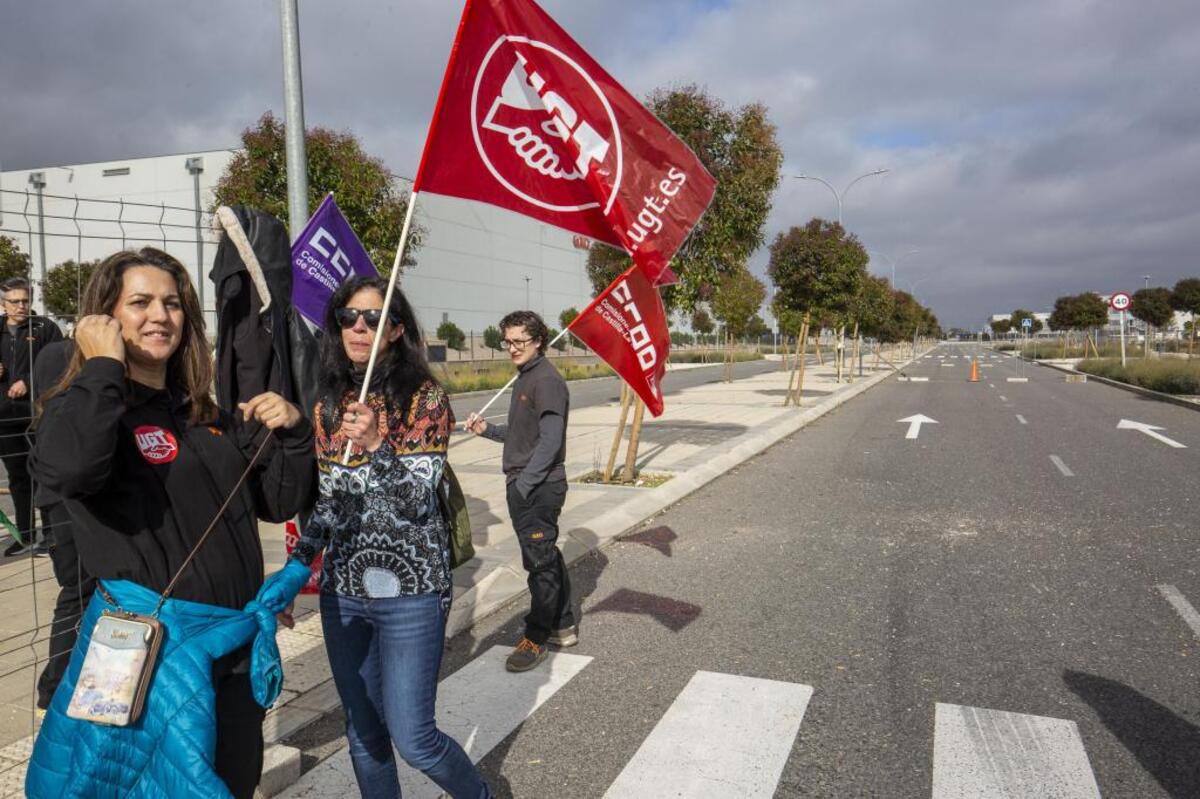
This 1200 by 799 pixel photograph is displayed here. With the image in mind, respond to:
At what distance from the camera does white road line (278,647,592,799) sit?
335cm

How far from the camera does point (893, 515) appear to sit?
839 cm

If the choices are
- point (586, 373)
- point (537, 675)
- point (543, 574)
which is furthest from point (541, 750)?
point (586, 373)

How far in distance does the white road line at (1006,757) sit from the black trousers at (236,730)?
2.48m

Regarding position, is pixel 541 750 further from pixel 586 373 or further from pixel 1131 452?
pixel 586 373

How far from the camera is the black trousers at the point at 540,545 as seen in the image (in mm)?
4688

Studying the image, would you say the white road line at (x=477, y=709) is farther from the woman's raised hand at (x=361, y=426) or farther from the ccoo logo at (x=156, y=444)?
the ccoo logo at (x=156, y=444)

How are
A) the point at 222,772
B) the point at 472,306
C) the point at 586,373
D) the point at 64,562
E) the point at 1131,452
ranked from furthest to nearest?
the point at 472,306 < the point at 586,373 < the point at 1131,452 < the point at 64,562 < the point at 222,772

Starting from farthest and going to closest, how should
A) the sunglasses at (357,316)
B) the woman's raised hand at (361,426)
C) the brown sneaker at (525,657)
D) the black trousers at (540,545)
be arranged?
1. the black trousers at (540,545)
2. the brown sneaker at (525,657)
3. the sunglasses at (357,316)
4. the woman's raised hand at (361,426)

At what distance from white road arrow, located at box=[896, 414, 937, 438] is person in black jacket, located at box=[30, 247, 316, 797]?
1424 cm

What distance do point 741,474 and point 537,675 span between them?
289 inches

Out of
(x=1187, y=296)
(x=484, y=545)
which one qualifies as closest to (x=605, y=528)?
(x=484, y=545)

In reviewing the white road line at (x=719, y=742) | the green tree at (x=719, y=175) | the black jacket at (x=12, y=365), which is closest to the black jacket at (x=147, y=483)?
the white road line at (x=719, y=742)

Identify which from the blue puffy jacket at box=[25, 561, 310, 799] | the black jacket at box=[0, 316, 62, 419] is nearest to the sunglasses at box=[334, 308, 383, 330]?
the blue puffy jacket at box=[25, 561, 310, 799]

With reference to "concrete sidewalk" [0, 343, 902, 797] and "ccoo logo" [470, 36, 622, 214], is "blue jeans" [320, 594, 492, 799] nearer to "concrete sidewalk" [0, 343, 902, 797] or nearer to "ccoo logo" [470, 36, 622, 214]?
"concrete sidewalk" [0, 343, 902, 797]
